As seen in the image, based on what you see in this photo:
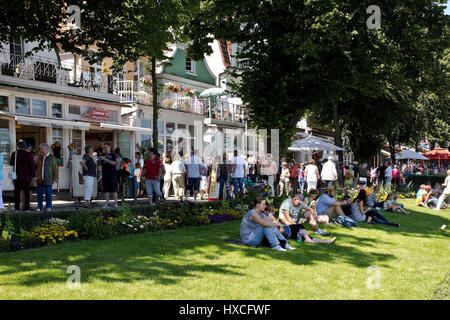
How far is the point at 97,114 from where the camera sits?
2383cm

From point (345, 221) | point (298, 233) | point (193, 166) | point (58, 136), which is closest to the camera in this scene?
point (298, 233)

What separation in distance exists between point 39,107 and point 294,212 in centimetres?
1367

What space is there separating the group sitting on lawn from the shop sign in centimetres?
1287

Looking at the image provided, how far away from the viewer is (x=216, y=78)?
125 ft

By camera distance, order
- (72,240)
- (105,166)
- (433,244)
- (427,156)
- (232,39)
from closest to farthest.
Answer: (72,240) < (433,244) < (105,166) < (232,39) < (427,156)

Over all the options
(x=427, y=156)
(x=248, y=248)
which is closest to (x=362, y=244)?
(x=248, y=248)

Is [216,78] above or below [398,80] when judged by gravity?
above

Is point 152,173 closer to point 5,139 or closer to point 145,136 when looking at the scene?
point 5,139

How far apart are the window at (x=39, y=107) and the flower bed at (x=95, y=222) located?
10770mm

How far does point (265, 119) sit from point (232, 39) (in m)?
3.85

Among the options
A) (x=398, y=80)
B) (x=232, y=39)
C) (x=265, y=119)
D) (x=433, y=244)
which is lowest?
(x=433, y=244)

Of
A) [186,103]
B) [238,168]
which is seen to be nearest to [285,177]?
[238,168]

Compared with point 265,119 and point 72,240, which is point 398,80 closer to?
point 265,119
